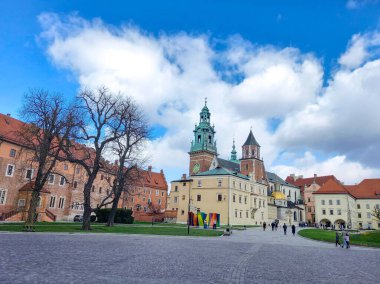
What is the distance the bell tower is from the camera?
87.4 m

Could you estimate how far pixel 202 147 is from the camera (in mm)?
88312

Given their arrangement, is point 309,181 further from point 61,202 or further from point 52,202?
point 52,202

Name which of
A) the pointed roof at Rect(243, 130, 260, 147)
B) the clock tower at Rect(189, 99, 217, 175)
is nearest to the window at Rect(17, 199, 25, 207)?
the clock tower at Rect(189, 99, 217, 175)

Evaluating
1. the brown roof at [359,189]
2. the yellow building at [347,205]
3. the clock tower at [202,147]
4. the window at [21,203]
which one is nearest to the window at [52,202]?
the window at [21,203]

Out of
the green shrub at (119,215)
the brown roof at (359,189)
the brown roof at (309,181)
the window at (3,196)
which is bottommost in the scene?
the green shrub at (119,215)

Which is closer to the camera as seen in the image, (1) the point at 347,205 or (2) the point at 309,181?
(1) the point at 347,205

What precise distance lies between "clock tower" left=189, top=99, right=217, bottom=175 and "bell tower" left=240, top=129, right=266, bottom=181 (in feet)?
28.9

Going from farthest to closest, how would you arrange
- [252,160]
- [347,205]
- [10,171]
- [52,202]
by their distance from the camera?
[252,160] < [347,205] < [52,202] < [10,171]

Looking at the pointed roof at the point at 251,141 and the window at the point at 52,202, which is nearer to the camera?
the window at the point at 52,202

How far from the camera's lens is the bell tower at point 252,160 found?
87375mm

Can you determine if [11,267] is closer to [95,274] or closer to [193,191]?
[95,274]

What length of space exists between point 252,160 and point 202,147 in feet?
47.9

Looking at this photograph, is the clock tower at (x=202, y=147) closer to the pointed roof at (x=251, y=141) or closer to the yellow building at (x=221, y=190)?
the yellow building at (x=221, y=190)

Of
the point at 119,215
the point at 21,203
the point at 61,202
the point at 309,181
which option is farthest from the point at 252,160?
the point at 21,203
